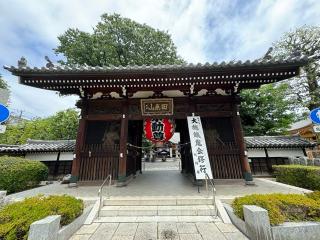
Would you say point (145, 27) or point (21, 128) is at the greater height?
point (145, 27)

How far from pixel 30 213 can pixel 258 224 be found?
4346 mm

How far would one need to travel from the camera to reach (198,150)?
23.1 ft

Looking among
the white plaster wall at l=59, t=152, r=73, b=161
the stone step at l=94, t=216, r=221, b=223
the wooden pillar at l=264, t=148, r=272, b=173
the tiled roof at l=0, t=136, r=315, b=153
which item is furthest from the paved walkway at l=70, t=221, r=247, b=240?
the wooden pillar at l=264, t=148, r=272, b=173

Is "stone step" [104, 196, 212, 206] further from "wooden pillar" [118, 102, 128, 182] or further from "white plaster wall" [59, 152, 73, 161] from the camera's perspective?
"white plaster wall" [59, 152, 73, 161]

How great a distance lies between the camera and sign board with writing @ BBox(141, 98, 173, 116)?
8188 millimetres

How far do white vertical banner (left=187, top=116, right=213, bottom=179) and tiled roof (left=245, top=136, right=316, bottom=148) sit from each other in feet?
22.8

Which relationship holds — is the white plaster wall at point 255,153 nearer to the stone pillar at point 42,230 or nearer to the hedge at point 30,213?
the hedge at point 30,213

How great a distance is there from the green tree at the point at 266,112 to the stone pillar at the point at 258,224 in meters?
15.0

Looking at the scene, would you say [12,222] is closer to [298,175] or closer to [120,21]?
[298,175]

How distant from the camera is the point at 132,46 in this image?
20.2 m

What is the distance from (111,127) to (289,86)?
800 inches

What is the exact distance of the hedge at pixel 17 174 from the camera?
7207 mm

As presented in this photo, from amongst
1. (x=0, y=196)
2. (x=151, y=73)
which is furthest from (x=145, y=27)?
(x=0, y=196)

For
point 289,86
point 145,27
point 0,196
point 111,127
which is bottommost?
point 0,196
